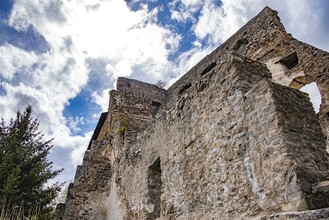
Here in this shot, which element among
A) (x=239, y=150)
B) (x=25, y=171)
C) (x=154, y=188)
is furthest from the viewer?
(x=25, y=171)

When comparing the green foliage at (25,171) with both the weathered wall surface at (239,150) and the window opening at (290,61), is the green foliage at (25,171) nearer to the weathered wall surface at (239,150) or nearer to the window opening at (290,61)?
the weathered wall surface at (239,150)

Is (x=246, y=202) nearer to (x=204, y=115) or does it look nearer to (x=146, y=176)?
(x=204, y=115)

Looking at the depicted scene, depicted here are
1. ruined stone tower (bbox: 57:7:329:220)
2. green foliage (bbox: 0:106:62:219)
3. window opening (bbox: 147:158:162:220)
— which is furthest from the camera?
green foliage (bbox: 0:106:62:219)

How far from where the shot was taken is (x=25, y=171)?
9930 millimetres

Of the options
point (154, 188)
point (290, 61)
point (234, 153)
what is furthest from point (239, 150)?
point (290, 61)

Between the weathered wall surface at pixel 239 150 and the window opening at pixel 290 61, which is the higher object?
the window opening at pixel 290 61

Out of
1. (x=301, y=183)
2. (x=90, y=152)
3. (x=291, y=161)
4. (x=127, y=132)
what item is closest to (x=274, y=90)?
(x=291, y=161)

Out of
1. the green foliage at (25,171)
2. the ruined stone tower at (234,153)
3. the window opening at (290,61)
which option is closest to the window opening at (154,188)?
the ruined stone tower at (234,153)

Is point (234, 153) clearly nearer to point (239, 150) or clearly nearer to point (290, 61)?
point (239, 150)

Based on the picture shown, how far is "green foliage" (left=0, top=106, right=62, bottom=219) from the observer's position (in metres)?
8.72

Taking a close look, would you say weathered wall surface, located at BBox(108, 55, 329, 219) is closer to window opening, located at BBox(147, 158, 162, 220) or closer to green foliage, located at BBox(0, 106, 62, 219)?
Result: window opening, located at BBox(147, 158, 162, 220)

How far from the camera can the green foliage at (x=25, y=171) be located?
872 cm

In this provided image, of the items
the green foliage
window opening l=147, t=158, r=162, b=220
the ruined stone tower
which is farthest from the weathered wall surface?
the green foliage

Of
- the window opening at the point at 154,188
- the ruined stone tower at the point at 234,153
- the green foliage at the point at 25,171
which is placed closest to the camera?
the ruined stone tower at the point at 234,153
